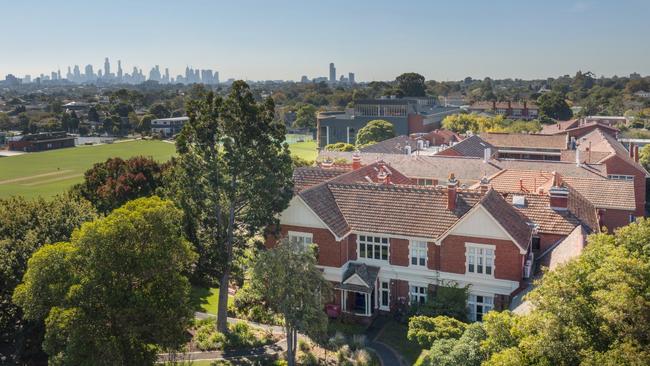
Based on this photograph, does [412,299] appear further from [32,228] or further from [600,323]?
[32,228]

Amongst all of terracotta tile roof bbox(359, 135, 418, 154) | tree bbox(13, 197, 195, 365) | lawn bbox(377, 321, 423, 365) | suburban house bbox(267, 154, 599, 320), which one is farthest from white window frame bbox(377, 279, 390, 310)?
terracotta tile roof bbox(359, 135, 418, 154)

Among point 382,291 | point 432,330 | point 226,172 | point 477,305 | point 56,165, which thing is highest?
point 226,172

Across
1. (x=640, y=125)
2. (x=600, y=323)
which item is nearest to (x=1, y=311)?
(x=600, y=323)

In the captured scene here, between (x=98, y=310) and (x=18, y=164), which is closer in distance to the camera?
(x=98, y=310)

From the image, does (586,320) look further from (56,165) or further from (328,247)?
(56,165)

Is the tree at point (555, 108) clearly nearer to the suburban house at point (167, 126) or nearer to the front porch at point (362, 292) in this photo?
the suburban house at point (167, 126)

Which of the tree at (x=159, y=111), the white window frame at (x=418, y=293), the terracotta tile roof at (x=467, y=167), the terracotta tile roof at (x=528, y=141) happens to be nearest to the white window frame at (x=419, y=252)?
the white window frame at (x=418, y=293)

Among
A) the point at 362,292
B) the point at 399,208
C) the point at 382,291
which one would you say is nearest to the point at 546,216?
the point at 399,208
